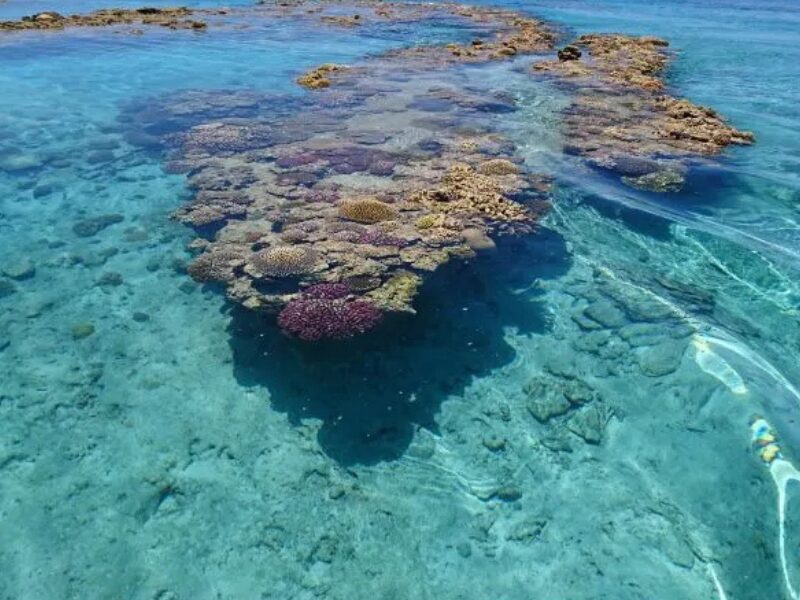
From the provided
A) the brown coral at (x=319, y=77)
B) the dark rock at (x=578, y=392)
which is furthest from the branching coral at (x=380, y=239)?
the brown coral at (x=319, y=77)

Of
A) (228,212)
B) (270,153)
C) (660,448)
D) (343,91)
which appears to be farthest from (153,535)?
(343,91)

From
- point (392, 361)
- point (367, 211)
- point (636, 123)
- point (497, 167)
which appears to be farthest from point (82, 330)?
point (636, 123)

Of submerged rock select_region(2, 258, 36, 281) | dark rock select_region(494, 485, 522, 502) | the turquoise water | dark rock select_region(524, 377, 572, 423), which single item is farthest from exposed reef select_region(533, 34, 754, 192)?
submerged rock select_region(2, 258, 36, 281)

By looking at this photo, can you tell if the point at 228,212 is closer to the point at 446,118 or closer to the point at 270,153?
the point at 270,153

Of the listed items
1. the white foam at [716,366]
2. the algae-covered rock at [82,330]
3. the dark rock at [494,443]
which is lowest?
the dark rock at [494,443]

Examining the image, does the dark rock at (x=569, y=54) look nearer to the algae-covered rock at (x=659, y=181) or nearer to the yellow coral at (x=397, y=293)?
the algae-covered rock at (x=659, y=181)
